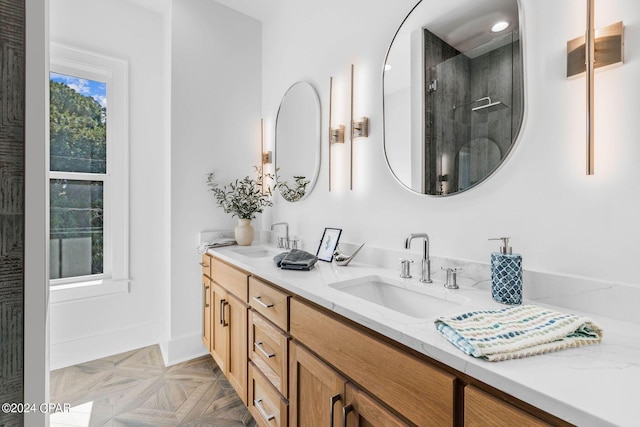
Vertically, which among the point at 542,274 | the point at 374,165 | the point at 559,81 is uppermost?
the point at 559,81

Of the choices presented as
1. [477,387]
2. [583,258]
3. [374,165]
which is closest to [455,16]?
[374,165]

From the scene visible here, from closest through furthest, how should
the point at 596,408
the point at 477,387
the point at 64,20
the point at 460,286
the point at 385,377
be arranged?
the point at 596,408
the point at 477,387
the point at 385,377
the point at 460,286
the point at 64,20

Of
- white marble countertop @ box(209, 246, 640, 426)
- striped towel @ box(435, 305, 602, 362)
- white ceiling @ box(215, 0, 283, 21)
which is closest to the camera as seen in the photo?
white marble countertop @ box(209, 246, 640, 426)

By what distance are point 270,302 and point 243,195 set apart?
1.35m

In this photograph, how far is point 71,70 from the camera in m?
2.47

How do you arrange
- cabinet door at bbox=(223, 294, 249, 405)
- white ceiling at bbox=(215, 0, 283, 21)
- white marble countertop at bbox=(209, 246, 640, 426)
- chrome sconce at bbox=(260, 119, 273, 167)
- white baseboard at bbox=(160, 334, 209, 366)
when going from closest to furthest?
white marble countertop at bbox=(209, 246, 640, 426) < cabinet door at bbox=(223, 294, 249, 405) < white baseboard at bbox=(160, 334, 209, 366) < white ceiling at bbox=(215, 0, 283, 21) < chrome sconce at bbox=(260, 119, 273, 167)

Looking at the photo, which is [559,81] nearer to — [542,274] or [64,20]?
[542,274]

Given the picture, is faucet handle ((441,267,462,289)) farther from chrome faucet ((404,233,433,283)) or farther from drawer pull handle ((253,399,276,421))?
drawer pull handle ((253,399,276,421))

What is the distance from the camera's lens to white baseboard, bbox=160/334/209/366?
2.37 meters

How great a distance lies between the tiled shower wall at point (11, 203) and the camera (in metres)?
0.53

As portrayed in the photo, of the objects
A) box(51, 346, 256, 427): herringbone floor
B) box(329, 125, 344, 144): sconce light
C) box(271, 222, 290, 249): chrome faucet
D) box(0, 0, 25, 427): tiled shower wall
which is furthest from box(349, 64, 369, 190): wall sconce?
box(51, 346, 256, 427): herringbone floor

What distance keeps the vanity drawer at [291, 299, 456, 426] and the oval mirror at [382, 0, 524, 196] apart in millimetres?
744

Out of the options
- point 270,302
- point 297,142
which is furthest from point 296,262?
point 297,142

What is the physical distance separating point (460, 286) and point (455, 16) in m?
1.12
